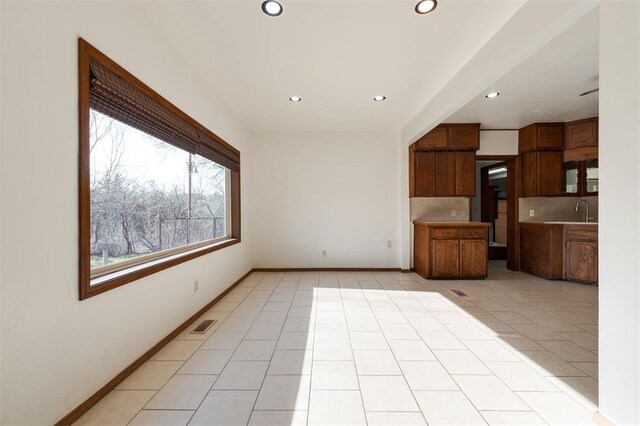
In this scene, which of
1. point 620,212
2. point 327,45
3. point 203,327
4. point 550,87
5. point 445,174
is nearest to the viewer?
point 620,212

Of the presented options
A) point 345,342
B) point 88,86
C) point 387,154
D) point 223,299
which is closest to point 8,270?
point 88,86

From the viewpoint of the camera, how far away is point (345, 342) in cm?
234

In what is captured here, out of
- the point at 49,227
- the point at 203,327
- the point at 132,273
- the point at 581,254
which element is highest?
the point at 49,227

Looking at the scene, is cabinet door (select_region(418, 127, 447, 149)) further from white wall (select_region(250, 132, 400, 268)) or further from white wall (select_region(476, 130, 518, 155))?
white wall (select_region(476, 130, 518, 155))

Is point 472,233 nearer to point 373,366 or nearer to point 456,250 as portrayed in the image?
point 456,250

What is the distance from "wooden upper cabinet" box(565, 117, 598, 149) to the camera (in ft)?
14.1

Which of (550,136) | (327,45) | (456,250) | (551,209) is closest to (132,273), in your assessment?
(327,45)

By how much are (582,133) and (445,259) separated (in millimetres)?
2972

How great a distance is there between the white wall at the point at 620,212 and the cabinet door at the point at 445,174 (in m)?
3.40

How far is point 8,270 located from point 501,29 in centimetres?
328

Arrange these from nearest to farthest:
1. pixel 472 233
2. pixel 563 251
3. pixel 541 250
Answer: pixel 563 251 < pixel 472 233 < pixel 541 250

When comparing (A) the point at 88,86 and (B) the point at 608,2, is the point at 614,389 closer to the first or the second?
(B) the point at 608,2

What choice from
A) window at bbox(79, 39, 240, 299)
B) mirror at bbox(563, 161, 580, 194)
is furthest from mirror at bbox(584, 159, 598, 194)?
window at bbox(79, 39, 240, 299)

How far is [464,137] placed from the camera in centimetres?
470
